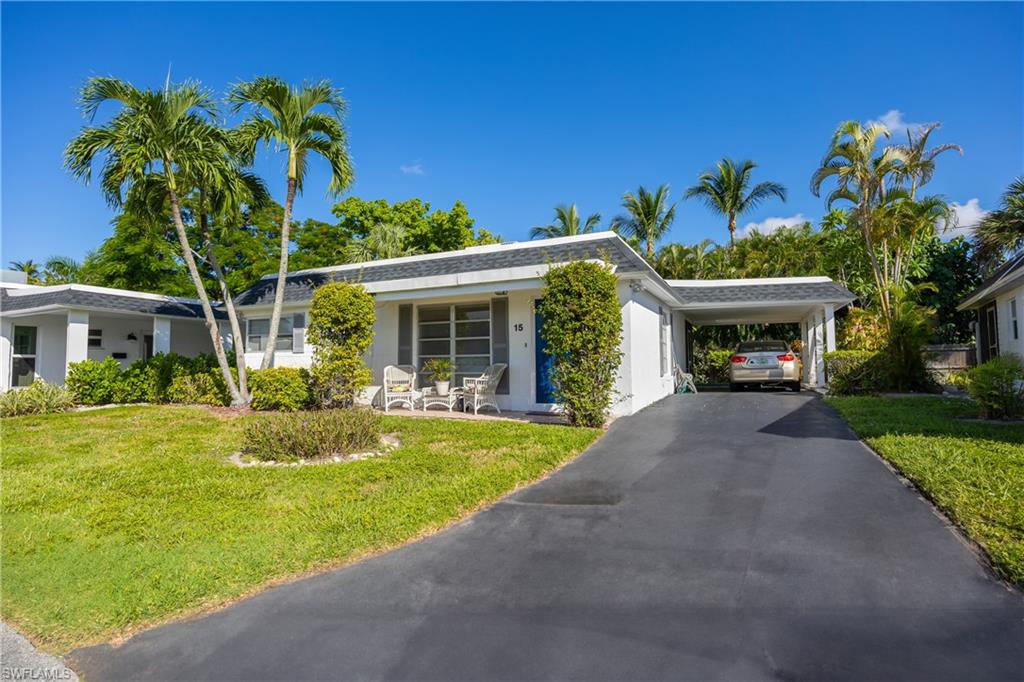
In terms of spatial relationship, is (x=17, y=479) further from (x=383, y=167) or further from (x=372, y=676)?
(x=383, y=167)

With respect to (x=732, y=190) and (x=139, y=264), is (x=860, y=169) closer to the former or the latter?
(x=732, y=190)

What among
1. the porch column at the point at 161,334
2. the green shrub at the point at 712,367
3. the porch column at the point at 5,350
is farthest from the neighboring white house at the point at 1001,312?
the porch column at the point at 5,350

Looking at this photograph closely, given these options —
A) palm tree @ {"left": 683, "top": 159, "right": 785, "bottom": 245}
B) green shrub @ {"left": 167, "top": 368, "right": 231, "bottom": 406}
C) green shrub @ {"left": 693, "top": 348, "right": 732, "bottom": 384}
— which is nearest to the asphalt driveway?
green shrub @ {"left": 167, "top": 368, "right": 231, "bottom": 406}

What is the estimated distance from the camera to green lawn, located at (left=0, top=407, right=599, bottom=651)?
12.2 feet

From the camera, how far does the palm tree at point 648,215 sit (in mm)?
28438

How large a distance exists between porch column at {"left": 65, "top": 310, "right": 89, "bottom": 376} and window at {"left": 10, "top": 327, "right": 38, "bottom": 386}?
3520mm

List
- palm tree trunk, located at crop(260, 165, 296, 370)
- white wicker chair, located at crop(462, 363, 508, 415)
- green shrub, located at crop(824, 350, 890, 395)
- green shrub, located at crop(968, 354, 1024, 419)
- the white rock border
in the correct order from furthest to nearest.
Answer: green shrub, located at crop(824, 350, 890, 395) → palm tree trunk, located at crop(260, 165, 296, 370) → white wicker chair, located at crop(462, 363, 508, 415) → green shrub, located at crop(968, 354, 1024, 419) → the white rock border

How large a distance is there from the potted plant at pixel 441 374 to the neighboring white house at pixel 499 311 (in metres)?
0.39

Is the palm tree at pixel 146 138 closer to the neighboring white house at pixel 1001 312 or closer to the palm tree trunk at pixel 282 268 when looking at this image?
the palm tree trunk at pixel 282 268

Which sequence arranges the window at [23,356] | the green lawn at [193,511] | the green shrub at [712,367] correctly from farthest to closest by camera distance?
the green shrub at [712,367] < the window at [23,356] < the green lawn at [193,511]

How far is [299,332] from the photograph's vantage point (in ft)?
50.8

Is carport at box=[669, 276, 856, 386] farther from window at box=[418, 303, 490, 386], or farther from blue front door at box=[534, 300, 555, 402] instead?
window at box=[418, 303, 490, 386]

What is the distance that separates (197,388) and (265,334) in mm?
2578

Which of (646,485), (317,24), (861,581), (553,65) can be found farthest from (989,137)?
(317,24)
